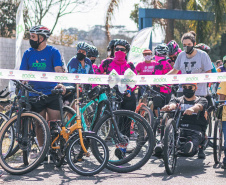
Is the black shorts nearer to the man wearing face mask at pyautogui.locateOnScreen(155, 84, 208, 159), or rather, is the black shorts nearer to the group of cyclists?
the group of cyclists

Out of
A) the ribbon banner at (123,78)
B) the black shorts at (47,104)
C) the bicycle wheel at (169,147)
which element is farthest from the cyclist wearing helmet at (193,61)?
the black shorts at (47,104)

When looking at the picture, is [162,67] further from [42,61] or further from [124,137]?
[42,61]

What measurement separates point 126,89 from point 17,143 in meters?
1.96

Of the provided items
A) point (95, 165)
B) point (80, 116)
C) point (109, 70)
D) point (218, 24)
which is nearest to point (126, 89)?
point (109, 70)

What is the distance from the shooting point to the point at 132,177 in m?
5.94

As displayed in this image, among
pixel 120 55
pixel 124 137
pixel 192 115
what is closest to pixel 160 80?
pixel 120 55

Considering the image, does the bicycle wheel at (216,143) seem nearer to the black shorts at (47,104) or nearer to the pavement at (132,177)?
the pavement at (132,177)

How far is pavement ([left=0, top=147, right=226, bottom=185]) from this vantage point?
567cm

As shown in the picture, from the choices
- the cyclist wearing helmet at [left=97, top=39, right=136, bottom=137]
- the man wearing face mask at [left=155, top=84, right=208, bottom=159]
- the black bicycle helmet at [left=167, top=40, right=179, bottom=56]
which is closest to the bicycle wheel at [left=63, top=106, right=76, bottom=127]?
the cyclist wearing helmet at [left=97, top=39, right=136, bottom=137]

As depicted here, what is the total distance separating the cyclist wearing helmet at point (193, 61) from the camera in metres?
7.33

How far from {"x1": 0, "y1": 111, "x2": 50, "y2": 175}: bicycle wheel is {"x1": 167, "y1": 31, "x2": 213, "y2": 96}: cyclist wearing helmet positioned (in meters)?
2.75

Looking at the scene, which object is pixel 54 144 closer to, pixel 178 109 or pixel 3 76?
pixel 3 76

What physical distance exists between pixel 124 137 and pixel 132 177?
637 millimetres

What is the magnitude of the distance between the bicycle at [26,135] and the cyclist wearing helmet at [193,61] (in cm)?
254
